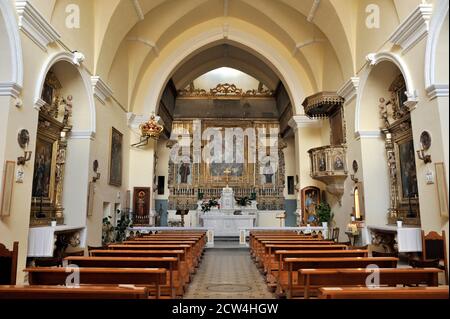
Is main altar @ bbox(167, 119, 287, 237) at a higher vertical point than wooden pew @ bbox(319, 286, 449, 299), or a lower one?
higher

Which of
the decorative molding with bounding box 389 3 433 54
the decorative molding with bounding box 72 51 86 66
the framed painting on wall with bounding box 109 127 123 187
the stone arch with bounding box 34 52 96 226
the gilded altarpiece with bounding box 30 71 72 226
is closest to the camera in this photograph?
the decorative molding with bounding box 389 3 433 54

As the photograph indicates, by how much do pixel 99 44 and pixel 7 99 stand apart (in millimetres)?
4361

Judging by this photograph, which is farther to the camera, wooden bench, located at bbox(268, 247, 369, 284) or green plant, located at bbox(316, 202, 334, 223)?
green plant, located at bbox(316, 202, 334, 223)

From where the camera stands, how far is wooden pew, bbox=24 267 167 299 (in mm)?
3831

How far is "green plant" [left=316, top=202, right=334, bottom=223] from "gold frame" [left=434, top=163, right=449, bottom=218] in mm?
6157

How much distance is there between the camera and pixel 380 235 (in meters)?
8.62

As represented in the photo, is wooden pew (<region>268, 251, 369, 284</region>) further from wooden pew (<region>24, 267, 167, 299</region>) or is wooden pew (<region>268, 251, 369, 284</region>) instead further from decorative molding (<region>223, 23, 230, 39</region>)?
decorative molding (<region>223, 23, 230, 39</region>)

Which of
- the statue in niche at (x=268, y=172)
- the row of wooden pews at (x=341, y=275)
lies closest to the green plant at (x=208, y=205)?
the statue in niche at (x=268, y=172)

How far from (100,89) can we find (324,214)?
8175 millimetres

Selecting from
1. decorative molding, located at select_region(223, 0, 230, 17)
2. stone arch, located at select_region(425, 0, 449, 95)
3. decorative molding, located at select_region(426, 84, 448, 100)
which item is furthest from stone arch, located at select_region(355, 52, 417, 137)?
decorative molding, located at select_region(223, 0, 230, 17)

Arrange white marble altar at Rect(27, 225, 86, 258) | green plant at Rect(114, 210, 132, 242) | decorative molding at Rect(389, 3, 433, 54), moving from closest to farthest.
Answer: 1. decorative molding at Rect(389, 3, 433, 54)
2. white marble altar at Rect(27, 225, 86, 258)
3. green plant at Rect(114, 210, 132, 242)

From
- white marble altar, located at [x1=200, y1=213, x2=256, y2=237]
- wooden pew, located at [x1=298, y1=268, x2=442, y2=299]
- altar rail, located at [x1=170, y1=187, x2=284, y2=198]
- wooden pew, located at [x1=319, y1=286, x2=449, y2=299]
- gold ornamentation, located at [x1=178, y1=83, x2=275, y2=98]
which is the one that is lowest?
wooden pew, located at [x1=298, y1=268, x2=442, y2=299]

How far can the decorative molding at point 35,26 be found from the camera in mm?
5922
